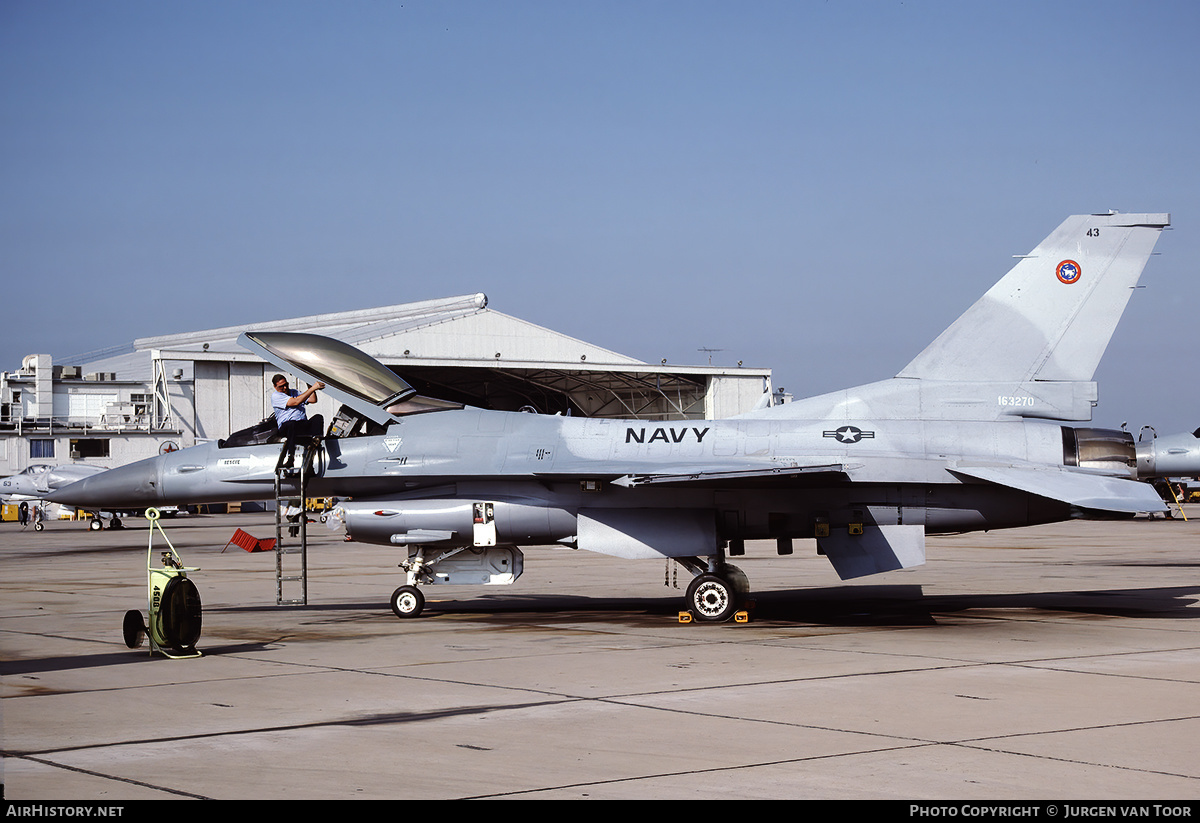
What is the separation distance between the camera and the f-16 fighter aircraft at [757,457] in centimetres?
1284

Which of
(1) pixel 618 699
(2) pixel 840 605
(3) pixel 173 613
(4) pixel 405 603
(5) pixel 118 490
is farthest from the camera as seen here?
(2) pixel 840 605

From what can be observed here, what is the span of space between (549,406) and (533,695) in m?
58.4

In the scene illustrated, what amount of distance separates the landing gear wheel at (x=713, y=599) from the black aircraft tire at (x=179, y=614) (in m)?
5.47

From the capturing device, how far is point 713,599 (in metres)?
12.9

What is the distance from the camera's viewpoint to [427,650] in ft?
35.9

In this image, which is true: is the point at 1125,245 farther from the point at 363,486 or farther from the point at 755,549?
the point at 755,549

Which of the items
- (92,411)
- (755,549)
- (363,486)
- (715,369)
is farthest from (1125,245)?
(92,411)

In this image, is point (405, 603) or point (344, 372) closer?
point (344, 372)

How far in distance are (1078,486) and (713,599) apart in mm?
4151

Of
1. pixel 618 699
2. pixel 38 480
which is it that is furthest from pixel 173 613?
pixel 38 480

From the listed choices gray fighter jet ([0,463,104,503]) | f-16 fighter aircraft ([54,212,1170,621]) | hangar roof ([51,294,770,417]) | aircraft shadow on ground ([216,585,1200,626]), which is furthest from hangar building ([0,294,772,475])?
f-16 fighter aircraft ([54,212,1170,621])

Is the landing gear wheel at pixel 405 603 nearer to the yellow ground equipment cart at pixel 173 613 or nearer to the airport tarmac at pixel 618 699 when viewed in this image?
the airport tarmac at pixel 618 699

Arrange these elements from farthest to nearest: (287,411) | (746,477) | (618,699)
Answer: (287,411) → (746,477) → (618,699)

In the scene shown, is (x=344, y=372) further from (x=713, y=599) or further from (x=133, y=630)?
(x=713, y=599)
